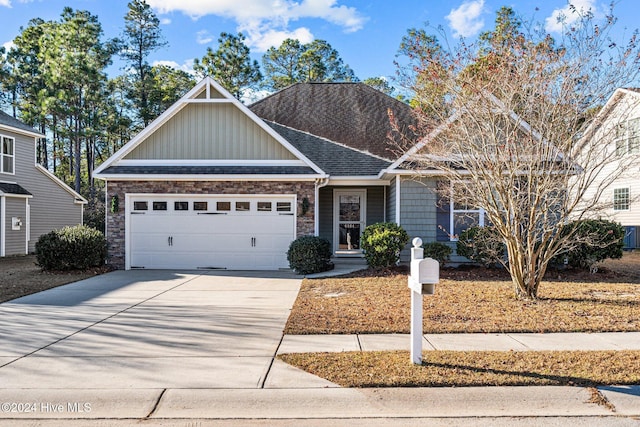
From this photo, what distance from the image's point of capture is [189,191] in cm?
1331

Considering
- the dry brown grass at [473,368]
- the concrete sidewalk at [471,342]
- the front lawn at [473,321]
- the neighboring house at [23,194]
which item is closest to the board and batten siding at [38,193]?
the neighboring house at [23,194]

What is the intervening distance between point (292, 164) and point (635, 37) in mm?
8535

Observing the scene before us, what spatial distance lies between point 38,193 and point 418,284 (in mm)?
21022

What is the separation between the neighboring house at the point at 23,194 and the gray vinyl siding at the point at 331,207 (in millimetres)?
12414

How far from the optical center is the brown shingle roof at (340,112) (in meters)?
16.6

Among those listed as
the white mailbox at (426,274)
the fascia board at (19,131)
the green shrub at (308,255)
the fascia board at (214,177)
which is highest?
the fascia board at (19,131)

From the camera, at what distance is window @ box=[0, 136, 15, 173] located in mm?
18766

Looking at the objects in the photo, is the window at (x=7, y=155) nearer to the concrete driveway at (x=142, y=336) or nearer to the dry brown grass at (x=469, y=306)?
the concrete driveway at (x=142, y=336)

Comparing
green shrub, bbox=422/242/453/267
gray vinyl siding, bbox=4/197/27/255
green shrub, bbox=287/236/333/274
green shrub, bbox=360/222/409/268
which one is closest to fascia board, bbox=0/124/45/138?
gray vinyl siding, bbox=4/197/27/255

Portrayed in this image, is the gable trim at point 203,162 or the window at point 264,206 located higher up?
the gable trim at point 203,162

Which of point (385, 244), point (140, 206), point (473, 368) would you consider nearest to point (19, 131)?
point (140, 206)

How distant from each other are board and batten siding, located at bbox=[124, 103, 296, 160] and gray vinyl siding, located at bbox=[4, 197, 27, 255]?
8.31 metres

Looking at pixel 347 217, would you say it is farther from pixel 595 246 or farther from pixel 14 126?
pixel 14 126

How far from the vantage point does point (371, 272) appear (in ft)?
39.4
